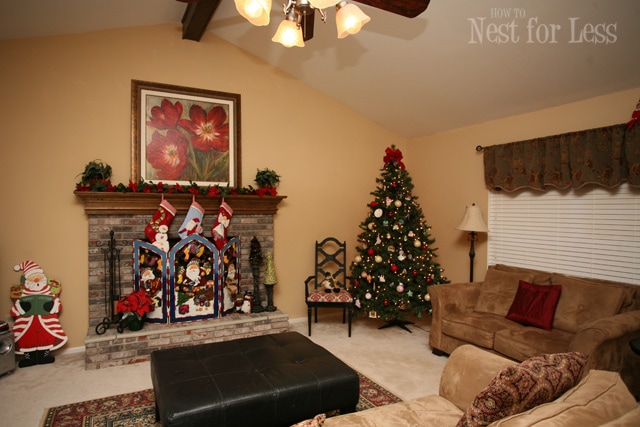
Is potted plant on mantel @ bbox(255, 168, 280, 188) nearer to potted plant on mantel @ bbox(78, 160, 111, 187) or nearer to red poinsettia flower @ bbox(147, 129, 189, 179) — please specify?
red poinsettia flower @ bbox(147, 129, 189, 179)

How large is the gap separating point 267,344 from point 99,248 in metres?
2.18

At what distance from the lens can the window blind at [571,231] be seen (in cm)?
324

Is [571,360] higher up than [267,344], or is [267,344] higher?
[571,360]

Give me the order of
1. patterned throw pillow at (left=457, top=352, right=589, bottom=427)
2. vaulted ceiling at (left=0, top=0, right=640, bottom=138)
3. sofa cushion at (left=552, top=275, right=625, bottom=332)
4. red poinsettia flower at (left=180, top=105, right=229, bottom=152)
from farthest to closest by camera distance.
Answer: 1. red poinsettia flower at (left=180, top=105, right=229, bottom=152)
2. sofa cushion at (left=552, top=275, right=625, bottom=332)
3. vaulted ceiling at (left=0, top=0, right=640, bottom=138)
4. patterned throw pillow at (left=457, top=352, right=589, bottom=427)

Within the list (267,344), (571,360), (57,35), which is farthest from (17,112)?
(571,360)

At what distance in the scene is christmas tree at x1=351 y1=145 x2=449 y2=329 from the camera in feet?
14.3

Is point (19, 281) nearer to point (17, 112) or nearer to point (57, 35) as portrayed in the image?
point (17, 112)

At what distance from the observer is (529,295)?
3.43 m

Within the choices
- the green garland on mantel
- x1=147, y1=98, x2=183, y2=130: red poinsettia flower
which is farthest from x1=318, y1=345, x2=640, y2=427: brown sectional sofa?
x1=147, y1=98, x2=183, y2=130: red poinsettia flower

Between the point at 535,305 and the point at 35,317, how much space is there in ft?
14.8

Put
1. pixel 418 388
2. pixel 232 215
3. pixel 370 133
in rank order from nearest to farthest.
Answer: pixel 418 388 → pixel 232 215 → pixel 370 133

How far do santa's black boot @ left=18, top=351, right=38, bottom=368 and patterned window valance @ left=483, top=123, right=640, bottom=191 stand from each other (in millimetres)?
4859

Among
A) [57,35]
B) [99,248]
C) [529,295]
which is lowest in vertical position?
[529,295]

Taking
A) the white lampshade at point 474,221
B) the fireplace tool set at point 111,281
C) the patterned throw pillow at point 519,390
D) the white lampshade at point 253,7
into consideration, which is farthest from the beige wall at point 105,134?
the patterned throw pillow at point 519,390
